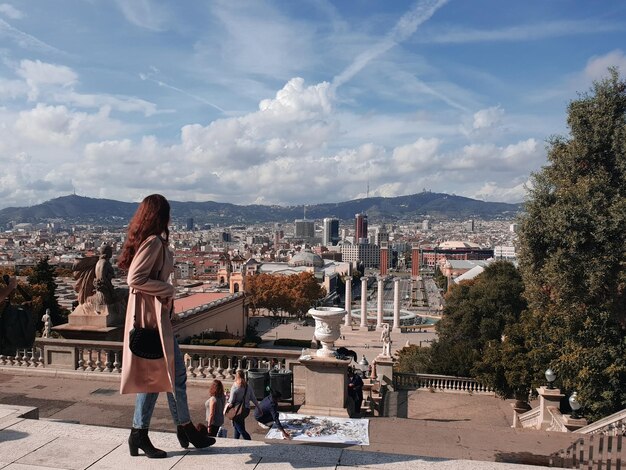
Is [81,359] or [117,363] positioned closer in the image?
[117,363]

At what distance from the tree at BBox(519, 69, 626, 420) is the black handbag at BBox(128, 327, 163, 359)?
11.0 m

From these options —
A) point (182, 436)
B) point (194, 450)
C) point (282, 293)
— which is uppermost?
point (182, 436)

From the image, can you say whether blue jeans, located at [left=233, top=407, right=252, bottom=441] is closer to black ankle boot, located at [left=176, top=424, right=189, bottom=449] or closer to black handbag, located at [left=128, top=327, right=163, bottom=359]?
black ankle boot, located at [left=176, top=424, right=189, bottom=449]

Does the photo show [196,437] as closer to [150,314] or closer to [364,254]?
[150,314]

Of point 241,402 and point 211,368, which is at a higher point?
point 241,402

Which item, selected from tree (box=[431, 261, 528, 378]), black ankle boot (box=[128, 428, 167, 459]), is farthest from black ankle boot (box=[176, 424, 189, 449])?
tree (box=[431, 261, 528, 378])

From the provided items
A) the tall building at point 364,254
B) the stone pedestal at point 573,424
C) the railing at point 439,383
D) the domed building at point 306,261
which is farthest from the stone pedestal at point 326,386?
the tall building at point 364,254

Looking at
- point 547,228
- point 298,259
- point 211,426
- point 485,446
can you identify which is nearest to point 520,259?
point 547,228

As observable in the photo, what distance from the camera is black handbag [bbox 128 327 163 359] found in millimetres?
3938

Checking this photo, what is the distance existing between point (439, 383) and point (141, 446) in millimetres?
14944

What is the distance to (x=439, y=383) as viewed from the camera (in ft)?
57.3

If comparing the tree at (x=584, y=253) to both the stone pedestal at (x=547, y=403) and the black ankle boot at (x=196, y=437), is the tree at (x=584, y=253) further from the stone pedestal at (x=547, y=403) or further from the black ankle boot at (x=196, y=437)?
the black ankle boot at (x=196, y=437)

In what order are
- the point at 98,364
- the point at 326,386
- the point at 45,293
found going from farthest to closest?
the point at 45,293, the point at 98,364, the point at 326,386

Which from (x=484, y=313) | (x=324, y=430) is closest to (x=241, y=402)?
(x=324, y=430)
